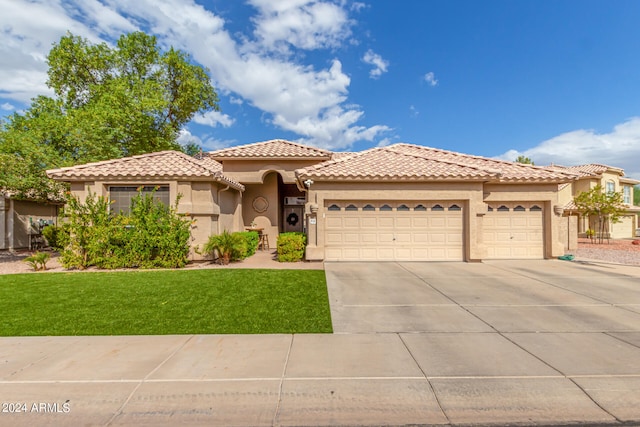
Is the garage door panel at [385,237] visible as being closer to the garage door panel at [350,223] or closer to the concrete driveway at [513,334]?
the garage door panel at [350,223]

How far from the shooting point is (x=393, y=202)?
12.6 meters

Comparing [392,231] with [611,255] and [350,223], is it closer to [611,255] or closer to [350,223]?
[350,223]

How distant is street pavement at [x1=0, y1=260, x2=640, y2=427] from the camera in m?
3.06

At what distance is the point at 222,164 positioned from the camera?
1739 cm

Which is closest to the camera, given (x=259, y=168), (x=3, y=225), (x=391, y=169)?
(x=391, y=169)

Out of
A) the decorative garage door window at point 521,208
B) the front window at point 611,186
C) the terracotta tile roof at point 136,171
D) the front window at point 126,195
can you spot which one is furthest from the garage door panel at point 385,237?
the front window at point 611,186

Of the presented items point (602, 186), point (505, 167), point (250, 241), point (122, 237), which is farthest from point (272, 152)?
point (602, 186)

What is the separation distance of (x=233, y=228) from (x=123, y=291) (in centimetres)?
823

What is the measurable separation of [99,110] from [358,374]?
1964 cm

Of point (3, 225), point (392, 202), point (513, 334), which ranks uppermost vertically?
point (392, 202)

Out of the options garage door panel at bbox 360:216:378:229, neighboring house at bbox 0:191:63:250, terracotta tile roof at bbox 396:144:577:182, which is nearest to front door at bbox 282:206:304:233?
terracotta tile roof at bbox 396:144:577:182

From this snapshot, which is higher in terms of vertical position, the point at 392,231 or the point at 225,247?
the point at 392,231

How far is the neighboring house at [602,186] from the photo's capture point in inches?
1057

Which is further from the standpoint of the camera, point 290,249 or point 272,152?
point 272,152
